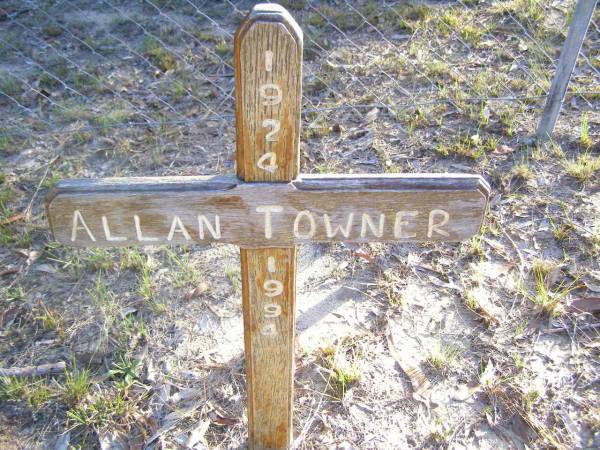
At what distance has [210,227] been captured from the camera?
1.27 metres

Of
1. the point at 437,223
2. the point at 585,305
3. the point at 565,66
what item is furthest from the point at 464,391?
the point at 565,66

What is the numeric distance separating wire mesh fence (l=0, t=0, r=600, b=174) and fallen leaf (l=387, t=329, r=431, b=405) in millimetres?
1170

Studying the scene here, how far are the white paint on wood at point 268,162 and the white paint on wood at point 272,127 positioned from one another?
33 mm

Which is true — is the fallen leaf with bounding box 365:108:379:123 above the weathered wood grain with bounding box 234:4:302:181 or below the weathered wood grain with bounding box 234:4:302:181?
below

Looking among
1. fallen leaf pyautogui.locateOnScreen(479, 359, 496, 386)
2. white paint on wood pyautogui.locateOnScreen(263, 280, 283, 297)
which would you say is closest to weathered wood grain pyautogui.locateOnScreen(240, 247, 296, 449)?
white paint on wood pyautogui.locateOnScreen(263, 280, 283, 297)

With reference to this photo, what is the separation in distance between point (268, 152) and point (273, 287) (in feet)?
Result: 1.26

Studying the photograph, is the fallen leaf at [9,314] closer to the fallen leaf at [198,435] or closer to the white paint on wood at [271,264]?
the fallen leaf at [198,435]

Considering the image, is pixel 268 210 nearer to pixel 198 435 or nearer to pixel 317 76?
pixel 198 435

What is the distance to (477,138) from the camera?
3119 millimetres

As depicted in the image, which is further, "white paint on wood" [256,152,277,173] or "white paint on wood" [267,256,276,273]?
"white paint on wood" [267,256,276,273]

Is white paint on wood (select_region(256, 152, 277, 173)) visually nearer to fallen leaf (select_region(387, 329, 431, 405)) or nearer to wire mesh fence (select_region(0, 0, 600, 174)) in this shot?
fallen leaf (select_region(387, 329, 431, 405))

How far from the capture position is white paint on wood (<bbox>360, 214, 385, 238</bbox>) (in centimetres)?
127

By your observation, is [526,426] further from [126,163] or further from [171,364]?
[126,163]

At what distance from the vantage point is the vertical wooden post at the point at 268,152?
107 cm
